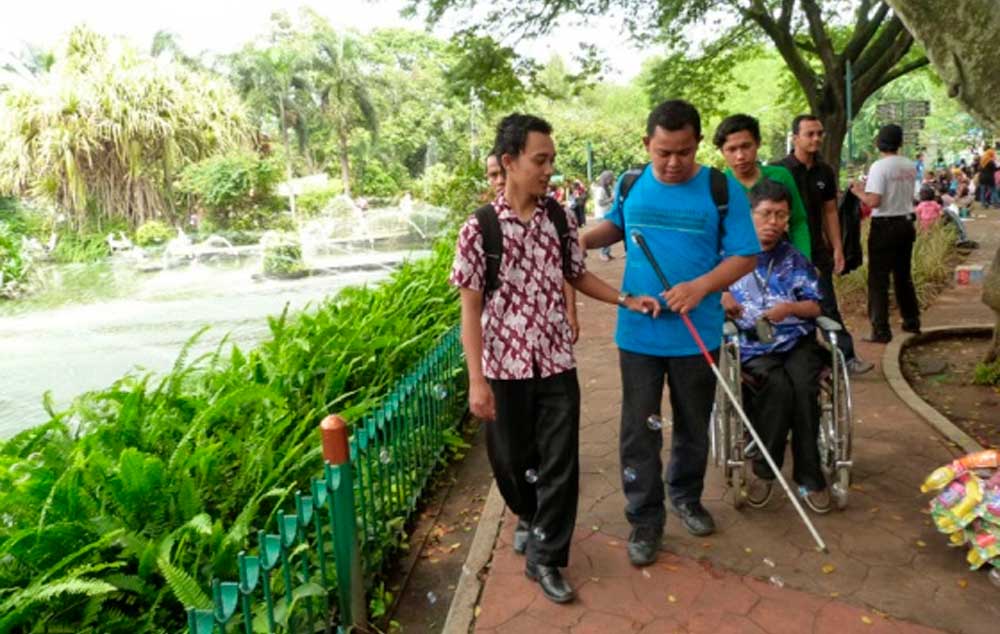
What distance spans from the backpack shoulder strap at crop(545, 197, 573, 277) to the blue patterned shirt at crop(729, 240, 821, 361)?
0.91m

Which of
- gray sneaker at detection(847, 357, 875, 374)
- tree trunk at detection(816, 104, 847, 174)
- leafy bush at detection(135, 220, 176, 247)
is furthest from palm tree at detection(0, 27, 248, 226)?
gray sneaker at detection(847, 357, 875, 374)

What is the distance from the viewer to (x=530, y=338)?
98.8 inches

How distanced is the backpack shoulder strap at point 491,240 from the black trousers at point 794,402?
1375 mm

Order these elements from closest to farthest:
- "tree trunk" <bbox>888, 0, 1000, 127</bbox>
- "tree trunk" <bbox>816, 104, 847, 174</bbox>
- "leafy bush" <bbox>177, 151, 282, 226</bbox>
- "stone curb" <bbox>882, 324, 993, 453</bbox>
A: "tree trunk" <bbox>888, 0, 1000, 127</bbox>
"stone curb" <bbox>882, 324, 993, 453</bbox>
"tree trunk" <bbox>816, 104, 847, 174</bbox>
"leafy bush" <bbox>177, 151, 282, 226</bbox>

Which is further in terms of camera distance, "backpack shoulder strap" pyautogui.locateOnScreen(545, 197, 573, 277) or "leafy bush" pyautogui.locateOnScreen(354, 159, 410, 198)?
"leafy bush" pyautogui.locateOnScreen(354, 159, 410, 198)

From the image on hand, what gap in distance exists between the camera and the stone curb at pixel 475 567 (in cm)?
267

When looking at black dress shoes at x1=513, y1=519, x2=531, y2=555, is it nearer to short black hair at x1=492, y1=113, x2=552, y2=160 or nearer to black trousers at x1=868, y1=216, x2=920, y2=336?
short black hair at x1=492, y1=113, x2=552, y2=160

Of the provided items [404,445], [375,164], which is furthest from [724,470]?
[375,164]

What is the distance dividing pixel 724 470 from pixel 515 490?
3.53 feet

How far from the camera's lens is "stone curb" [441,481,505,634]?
2.67m

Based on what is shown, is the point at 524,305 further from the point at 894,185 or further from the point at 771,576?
the point at 894,185

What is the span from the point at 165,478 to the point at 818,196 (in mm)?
3840

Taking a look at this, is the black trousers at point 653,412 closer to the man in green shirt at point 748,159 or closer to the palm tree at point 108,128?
the man in green shirt at point 748,159

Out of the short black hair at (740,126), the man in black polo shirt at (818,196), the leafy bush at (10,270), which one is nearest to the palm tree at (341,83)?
A: the leafy bush at (10,270)
